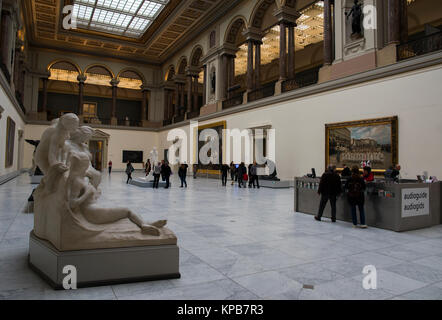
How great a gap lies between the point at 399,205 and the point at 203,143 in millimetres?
19181

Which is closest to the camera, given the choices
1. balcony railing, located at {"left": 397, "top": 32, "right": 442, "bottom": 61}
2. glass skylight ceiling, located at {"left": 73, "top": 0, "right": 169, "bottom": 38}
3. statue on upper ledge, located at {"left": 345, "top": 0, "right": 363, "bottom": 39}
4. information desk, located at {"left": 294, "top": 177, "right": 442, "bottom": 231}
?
information desk, located at {"left": 294, "top": 177, "right": 442, "bottom": 231}

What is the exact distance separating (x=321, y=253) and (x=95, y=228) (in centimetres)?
294

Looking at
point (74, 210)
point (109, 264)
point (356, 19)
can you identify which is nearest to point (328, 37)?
point (356, 19)

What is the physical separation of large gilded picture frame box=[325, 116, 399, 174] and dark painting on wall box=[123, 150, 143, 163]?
23384 millimetres

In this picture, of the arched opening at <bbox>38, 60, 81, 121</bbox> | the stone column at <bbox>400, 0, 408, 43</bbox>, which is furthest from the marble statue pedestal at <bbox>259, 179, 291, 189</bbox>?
the arched opening at <bbox>38, 60, 81, 121</bbox>

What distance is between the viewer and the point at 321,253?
4477mm

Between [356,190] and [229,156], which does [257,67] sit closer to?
[229,156]

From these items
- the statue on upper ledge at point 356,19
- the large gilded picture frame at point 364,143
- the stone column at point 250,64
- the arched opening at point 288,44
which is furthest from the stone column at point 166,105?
the statue on upper ledge at point 356,19

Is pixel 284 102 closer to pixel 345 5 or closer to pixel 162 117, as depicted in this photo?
pixel 345 5

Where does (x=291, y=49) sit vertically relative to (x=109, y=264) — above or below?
above

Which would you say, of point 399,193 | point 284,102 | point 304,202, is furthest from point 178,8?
point 399,193

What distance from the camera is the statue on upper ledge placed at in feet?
42.5

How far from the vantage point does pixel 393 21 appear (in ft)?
38.7

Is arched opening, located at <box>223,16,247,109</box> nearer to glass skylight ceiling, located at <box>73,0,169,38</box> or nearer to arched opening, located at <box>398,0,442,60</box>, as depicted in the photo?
glass skylight ceiling, located at <box>73,0,169,38</box>
